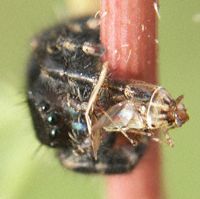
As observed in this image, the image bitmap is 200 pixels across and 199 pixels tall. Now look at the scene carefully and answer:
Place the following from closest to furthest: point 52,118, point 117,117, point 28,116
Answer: point 117,117
point 52,118
point 28,116

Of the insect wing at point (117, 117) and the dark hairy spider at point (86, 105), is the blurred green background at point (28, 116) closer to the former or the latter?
the dark hairy spider at point (86, 105)

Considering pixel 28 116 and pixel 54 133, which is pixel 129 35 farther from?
pixel 28 116

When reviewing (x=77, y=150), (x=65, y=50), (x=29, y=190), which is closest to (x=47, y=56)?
(x=65, y=50)

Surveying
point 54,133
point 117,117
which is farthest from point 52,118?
point 117,117

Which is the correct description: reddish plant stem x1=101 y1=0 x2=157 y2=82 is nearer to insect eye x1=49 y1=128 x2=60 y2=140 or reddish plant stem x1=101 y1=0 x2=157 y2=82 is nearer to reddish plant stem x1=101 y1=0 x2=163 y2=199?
reddish plant stem x1=101 y1=0 x2=163 y2=199

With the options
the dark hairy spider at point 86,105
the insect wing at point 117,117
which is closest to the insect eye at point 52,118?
the dark hairy spider at point 86,105

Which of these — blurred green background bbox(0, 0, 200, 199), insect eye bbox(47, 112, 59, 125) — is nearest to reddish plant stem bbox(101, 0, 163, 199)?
insect eye bbox(47, 112, 59, 125)
